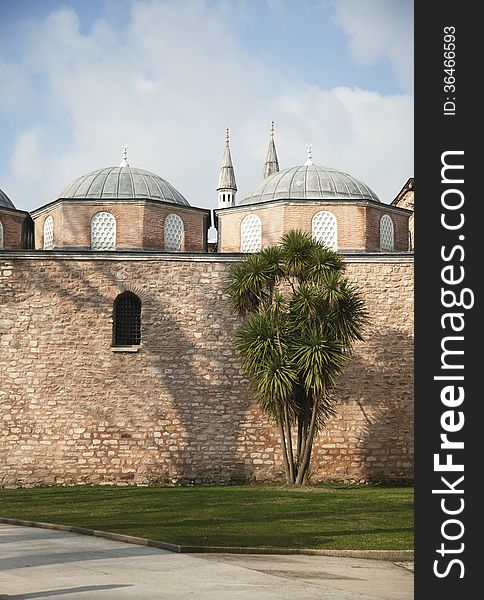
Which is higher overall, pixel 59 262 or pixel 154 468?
pixel 59 262

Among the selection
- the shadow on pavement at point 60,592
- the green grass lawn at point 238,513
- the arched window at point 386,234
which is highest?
the arched window at point 386,234

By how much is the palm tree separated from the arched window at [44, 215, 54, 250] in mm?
6892

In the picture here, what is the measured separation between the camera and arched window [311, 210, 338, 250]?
23.4 metres

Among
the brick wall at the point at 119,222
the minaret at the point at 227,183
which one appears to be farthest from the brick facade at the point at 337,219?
the minaret at the point at 227,183

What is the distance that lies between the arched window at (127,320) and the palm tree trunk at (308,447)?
183 inches

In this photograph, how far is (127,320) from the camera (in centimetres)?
2047

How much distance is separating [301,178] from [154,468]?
9594mm

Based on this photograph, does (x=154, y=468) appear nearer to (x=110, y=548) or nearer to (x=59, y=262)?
(x=59, y=262)

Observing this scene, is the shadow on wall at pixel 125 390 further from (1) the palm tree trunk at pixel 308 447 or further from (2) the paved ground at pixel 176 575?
(2) the paved ground at pixel 176 575

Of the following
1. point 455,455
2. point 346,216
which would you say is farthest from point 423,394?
point 346,216

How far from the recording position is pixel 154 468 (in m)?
20.0

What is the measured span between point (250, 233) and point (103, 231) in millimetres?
3956

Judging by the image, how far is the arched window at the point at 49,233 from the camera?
945 inches

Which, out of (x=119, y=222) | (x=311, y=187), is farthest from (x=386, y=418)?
(x=119, y=222)
